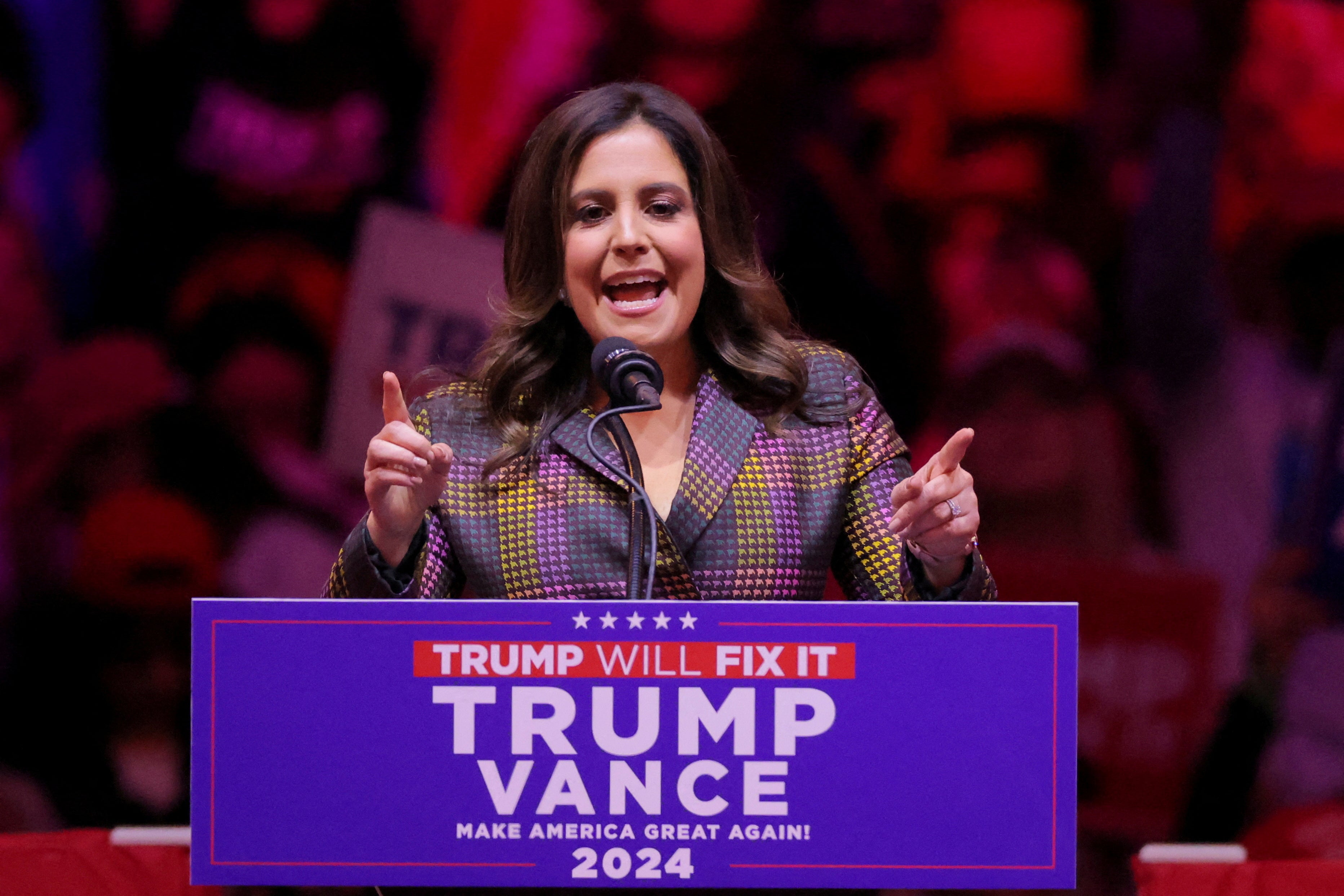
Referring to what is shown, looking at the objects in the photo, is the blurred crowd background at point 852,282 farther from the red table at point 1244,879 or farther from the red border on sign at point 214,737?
the red border on sign at point 214,737

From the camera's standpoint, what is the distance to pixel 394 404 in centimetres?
126

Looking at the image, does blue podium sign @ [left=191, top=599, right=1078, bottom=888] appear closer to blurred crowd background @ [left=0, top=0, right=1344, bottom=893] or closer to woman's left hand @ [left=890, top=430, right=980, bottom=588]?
woman's left hand @ [left=890, top=430, right=980, bottom=588]

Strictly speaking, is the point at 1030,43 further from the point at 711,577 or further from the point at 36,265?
the point at 36,265

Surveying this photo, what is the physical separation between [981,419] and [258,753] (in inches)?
101

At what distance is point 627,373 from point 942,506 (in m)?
0.33

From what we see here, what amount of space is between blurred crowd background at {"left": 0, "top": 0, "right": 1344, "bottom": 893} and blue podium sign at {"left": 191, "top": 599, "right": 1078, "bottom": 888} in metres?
2.27

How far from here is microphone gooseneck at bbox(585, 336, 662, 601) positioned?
117 cm

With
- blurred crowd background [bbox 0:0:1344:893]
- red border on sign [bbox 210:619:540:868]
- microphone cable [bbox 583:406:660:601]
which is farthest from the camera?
blurred crowd background [bbox 0:0:1344:893]

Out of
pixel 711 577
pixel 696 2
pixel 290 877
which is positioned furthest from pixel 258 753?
pixel 696 2

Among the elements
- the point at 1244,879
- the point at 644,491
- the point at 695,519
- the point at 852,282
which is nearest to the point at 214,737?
the point at 644,491

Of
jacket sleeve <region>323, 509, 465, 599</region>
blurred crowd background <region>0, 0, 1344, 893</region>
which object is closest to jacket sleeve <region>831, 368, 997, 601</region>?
jacket sleeve <region>323, 509, 465, 599</region>

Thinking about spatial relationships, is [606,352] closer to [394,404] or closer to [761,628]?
[394,404]

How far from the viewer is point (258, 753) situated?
3.33ft

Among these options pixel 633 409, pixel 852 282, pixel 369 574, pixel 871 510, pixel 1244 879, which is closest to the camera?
pixel 633 409
